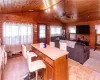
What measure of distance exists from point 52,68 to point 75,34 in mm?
6963

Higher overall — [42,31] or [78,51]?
[42,31]

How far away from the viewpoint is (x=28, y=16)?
6.48 meters

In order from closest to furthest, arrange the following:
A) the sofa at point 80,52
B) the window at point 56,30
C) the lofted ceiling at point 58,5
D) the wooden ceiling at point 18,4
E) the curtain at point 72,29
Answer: the wooden ceiling at point 18,4, the lofted ceiling at point 58,5, the sofa at point 80,52, the window at point 56,30, the curtain at point 72,29

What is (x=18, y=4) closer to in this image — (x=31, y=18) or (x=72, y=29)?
(x=31, y=18)

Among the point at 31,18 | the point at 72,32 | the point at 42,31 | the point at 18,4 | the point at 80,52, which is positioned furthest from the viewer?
the point at 72,32

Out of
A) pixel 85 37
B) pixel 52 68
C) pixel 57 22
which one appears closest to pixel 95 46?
pixel 85 37

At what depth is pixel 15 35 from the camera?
596 cm

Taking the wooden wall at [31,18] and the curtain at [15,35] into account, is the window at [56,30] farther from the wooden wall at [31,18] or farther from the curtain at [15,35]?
the curtain at [15,35]

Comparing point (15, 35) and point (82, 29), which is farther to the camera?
point (82, 29)

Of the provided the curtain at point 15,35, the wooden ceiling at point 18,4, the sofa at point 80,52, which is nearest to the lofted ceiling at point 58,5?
the wooden ceiling at point 18,4

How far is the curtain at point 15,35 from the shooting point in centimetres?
570

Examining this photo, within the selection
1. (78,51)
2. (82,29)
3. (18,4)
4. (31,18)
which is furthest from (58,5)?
(82,29)

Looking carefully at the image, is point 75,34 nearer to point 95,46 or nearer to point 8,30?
point 95,46

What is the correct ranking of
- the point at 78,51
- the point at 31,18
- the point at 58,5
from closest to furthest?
the point at 78,51 < the point at 58,5 < the point at 31,18
